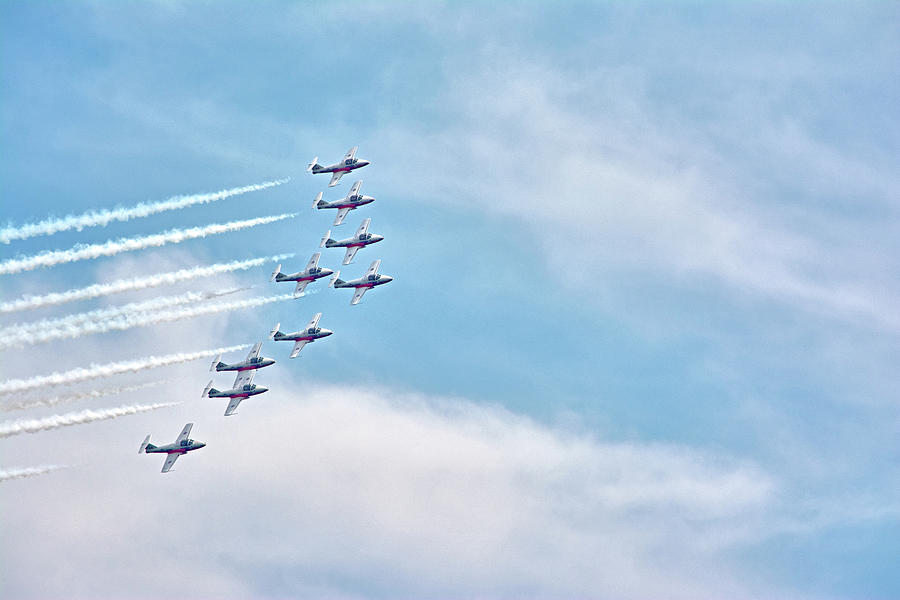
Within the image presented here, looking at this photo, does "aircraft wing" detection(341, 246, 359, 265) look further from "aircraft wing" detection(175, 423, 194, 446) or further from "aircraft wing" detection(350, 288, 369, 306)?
"aircraft wing" detection(175, 423, 194, 446)

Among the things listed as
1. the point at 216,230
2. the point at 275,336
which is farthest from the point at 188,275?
the point at 275,336

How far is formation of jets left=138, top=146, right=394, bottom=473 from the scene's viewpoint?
17425 cm

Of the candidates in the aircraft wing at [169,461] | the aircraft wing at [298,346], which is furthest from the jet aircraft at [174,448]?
the aircraft wing at [298,346]

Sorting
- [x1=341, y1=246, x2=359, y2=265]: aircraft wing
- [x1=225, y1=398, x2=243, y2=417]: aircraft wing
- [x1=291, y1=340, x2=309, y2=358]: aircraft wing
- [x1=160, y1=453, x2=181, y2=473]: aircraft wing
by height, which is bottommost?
[x1=160, y1=453, x2=181, y2=473]: aircraft wing

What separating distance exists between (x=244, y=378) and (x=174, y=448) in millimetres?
11607

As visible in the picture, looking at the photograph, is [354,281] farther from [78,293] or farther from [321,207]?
[78,293]

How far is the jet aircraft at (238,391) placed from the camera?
173 m

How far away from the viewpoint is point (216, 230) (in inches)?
6644

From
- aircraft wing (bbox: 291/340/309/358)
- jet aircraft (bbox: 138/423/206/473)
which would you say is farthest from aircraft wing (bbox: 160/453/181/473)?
aircraft wing (bbox: 291/340/309/358)

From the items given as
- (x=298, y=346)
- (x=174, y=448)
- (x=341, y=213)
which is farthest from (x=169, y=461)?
(x=341, y=213)

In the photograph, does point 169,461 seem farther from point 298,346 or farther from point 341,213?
point 341,213

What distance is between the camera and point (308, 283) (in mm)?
181000

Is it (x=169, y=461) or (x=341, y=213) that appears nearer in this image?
(x=169, y=461)

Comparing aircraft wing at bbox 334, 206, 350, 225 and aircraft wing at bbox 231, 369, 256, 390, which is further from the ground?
aircraft wing at bbox 334, 206, 350, 225
